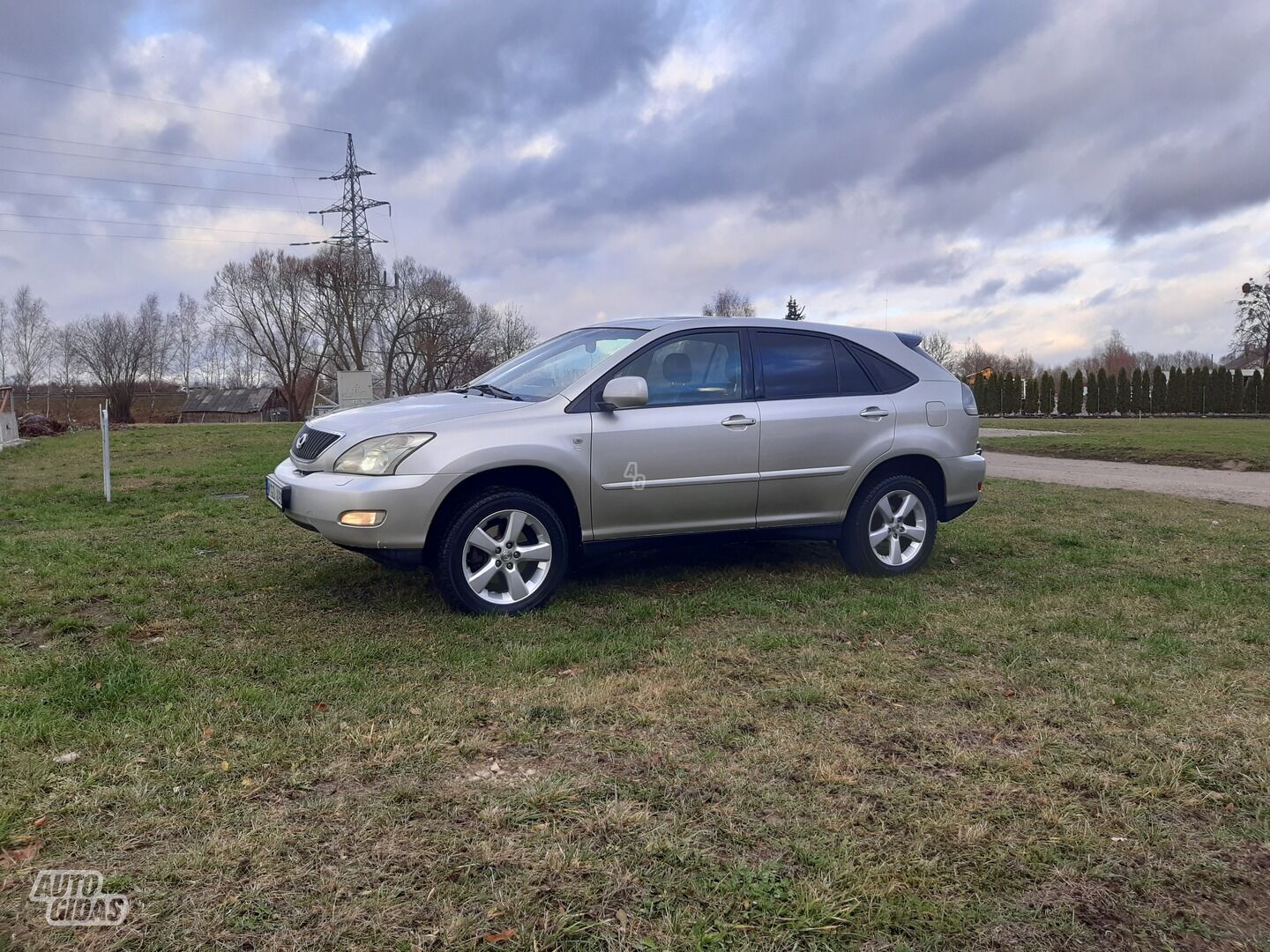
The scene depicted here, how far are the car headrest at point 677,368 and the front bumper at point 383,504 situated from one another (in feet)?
4.94

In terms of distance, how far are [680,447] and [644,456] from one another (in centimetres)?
25

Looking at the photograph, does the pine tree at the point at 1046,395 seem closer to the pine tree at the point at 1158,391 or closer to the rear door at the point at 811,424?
the pine tree at the point at 1158,391

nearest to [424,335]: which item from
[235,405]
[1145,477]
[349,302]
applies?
[349,302]

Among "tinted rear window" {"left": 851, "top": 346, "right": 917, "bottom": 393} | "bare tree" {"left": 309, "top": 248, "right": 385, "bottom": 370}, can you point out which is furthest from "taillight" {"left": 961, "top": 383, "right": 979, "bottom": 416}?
"bare tree" {"left": 309, "top": 248, "right": 385, "bottom": 370}

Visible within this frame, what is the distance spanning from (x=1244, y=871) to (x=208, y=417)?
266ft

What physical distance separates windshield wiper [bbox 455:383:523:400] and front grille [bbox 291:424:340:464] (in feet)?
3.33

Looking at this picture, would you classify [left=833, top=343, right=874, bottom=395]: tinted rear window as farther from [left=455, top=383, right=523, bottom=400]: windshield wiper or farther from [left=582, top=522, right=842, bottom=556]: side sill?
[left=455, top=383, right=523, bottom=400]: windshield wiper

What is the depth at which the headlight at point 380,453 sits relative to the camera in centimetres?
477

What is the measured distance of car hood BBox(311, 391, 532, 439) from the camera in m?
4.89

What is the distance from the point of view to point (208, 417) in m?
74.5

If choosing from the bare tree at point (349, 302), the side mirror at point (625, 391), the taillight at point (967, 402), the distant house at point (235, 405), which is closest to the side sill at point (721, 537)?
the side mirror at point (625, 391)

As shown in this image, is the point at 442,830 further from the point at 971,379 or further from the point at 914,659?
the point at 971,379

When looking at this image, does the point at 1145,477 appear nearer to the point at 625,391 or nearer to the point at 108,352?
the point at 625,391

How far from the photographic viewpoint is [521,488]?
5.11m
